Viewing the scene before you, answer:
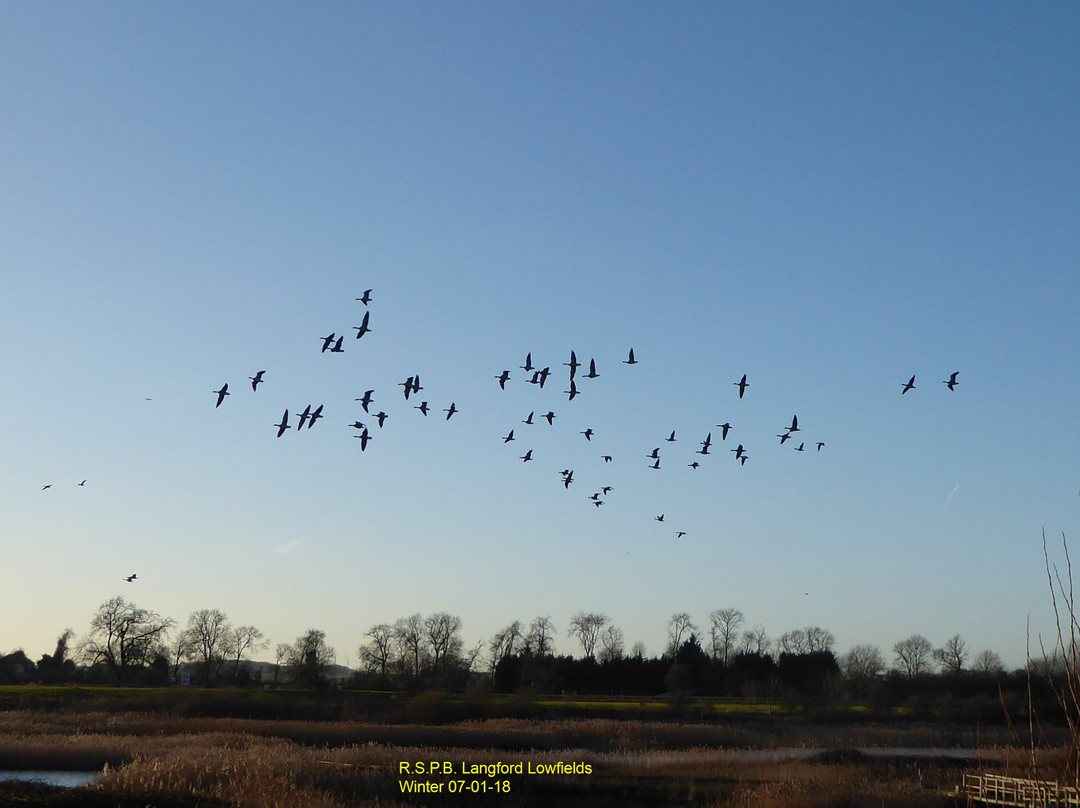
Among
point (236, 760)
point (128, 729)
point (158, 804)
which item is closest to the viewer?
point (158, 804)

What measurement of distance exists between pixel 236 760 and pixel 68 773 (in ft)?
39.3

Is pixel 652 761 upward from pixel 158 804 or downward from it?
downward

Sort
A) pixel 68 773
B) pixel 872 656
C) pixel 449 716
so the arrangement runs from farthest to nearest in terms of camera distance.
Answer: pixel 872 656 → pixel 449 716 → pixel 68 773

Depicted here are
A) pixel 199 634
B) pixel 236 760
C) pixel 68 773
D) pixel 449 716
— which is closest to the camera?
pixel 236 760

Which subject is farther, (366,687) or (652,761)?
(366,687)

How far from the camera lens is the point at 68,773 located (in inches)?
1494

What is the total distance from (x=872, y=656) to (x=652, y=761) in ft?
295

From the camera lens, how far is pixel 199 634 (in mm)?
128375

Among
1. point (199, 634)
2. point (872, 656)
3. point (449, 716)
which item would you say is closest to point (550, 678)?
point (449, 716)

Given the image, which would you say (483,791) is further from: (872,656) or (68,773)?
(872,656)

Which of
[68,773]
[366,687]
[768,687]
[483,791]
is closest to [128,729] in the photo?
[68,773]

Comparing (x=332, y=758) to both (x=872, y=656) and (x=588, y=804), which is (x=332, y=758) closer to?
(x=588, y=804)

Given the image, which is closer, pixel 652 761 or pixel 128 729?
pixel 652 761

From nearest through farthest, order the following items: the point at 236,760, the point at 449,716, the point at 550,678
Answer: the point at 236,760, the point at 449,716, the point at 550,678
